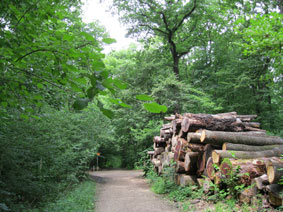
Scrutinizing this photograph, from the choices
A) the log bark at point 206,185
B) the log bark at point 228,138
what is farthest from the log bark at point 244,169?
the log bark at point 228,138

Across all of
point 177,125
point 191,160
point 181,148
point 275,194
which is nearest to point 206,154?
point 191,160

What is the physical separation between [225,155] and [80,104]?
17.8 feet

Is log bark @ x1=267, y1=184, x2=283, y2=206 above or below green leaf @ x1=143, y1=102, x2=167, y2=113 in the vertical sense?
→ below

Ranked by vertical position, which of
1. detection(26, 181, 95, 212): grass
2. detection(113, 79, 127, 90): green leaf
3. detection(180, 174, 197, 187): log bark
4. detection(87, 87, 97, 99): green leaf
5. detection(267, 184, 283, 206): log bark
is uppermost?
detection(113, 79, 127, 90): green leaf

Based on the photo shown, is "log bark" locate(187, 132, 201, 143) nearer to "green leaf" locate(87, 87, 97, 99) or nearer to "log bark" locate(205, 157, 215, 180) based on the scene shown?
"log bark" locate(205, 157, 215, 180)

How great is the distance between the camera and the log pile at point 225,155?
4637 millimetres

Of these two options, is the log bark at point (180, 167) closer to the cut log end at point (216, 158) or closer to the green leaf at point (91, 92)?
the cut log end at point (216, 158)

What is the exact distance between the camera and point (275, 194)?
13.7 ft

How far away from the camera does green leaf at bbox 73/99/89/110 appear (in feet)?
3.74

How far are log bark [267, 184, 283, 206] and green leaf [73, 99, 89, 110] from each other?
14.2 feet

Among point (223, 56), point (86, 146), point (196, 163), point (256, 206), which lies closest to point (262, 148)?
point (196, 163)

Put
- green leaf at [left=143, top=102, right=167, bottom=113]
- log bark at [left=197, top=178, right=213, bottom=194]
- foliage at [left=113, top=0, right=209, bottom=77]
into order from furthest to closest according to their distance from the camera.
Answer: foliage at [left=113, top=0, right=209, bottom=77]
log bark at [left=197, top=178, right=213, bottom=194]
green leaf at [left=143, top=102, right=167, bottom=113]

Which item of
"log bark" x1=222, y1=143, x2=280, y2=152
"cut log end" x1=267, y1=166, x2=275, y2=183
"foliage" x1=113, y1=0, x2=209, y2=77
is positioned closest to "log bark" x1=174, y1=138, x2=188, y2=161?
"log bark" x1=222, y1=143, x2=280, y2=152

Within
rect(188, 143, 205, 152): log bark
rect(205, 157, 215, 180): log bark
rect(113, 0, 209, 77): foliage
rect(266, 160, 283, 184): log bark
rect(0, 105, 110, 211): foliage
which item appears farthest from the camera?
rect(113, 0, 209, 77): foliage
